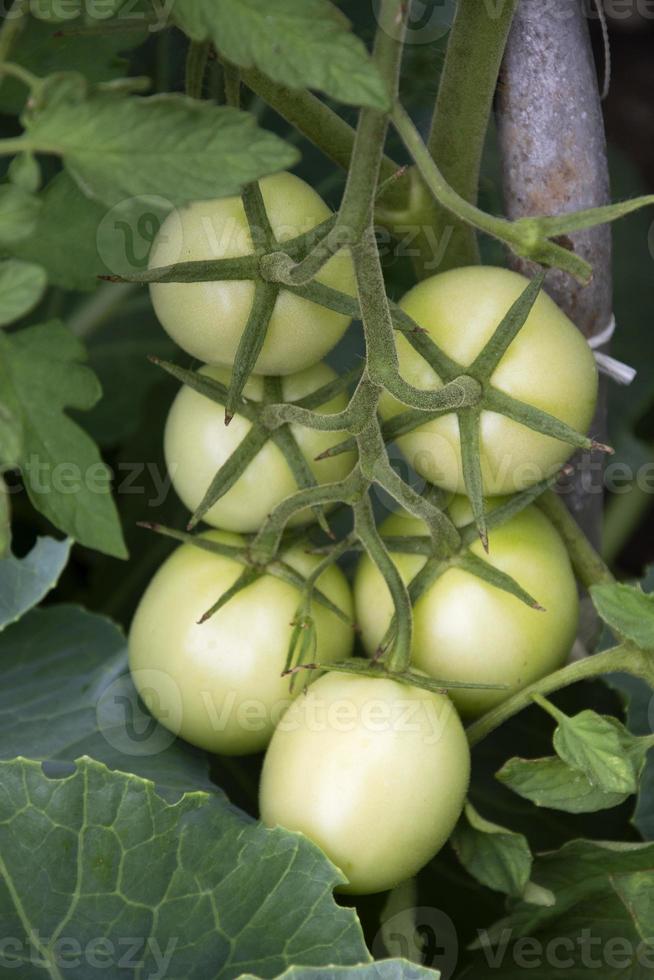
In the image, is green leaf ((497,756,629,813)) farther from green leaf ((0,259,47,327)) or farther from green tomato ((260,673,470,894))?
green leaf ((0,259,47,327))

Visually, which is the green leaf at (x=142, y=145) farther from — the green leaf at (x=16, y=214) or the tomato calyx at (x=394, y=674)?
the tomato calyx at (x=394, y=674)

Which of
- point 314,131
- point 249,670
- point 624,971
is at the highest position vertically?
point 314,131

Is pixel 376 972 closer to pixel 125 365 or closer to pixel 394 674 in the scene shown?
pixel 394 674

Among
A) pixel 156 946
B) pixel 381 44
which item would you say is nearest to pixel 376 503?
pixel 156 946

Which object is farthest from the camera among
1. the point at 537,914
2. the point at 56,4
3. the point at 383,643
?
the point at 537,914

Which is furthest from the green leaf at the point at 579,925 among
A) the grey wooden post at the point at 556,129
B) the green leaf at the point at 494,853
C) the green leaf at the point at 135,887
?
the grey wooden post at the point at 556,129

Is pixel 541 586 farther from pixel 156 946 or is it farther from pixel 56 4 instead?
pixel 56 4
